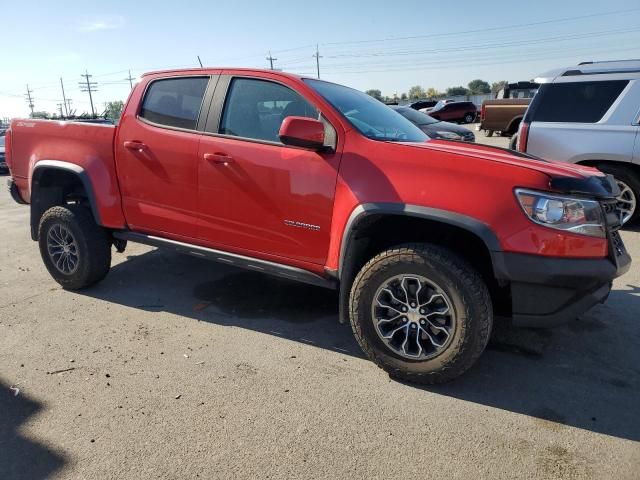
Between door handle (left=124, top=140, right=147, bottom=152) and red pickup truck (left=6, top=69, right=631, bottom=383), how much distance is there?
1cm

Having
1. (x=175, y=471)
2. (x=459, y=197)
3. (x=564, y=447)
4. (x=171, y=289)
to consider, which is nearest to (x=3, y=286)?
(x=171, y=289)

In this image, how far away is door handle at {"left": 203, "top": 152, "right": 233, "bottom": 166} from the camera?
352cm

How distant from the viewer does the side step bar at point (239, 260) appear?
3.36 m

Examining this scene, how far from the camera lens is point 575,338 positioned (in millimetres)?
3627

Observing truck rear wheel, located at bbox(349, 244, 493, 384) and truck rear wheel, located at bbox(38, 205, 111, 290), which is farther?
truck rear wheel, located at bbox(38, 205, 111, 290)

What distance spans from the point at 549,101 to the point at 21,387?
264 inches

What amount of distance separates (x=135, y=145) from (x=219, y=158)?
93 cm

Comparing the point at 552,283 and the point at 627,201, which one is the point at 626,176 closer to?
the point at 627,201

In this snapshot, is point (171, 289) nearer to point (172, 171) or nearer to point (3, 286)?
point (172, 171)

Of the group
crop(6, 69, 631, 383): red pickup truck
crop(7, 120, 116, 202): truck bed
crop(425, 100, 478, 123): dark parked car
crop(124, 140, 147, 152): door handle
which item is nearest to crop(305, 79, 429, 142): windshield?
crop(6, 69, 631, 383): red pickup truck

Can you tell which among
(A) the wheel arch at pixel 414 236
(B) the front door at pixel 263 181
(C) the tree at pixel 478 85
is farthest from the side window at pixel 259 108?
(C) the tree at pixel 478 85

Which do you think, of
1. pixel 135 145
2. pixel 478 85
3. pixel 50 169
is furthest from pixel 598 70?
pixel 478 85

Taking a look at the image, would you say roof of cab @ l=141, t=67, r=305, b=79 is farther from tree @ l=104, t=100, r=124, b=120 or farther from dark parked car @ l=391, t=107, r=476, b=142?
dark parked car @ l=391, t=107, r=476, b=142

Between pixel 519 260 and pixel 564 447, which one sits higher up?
pixel 519 260
